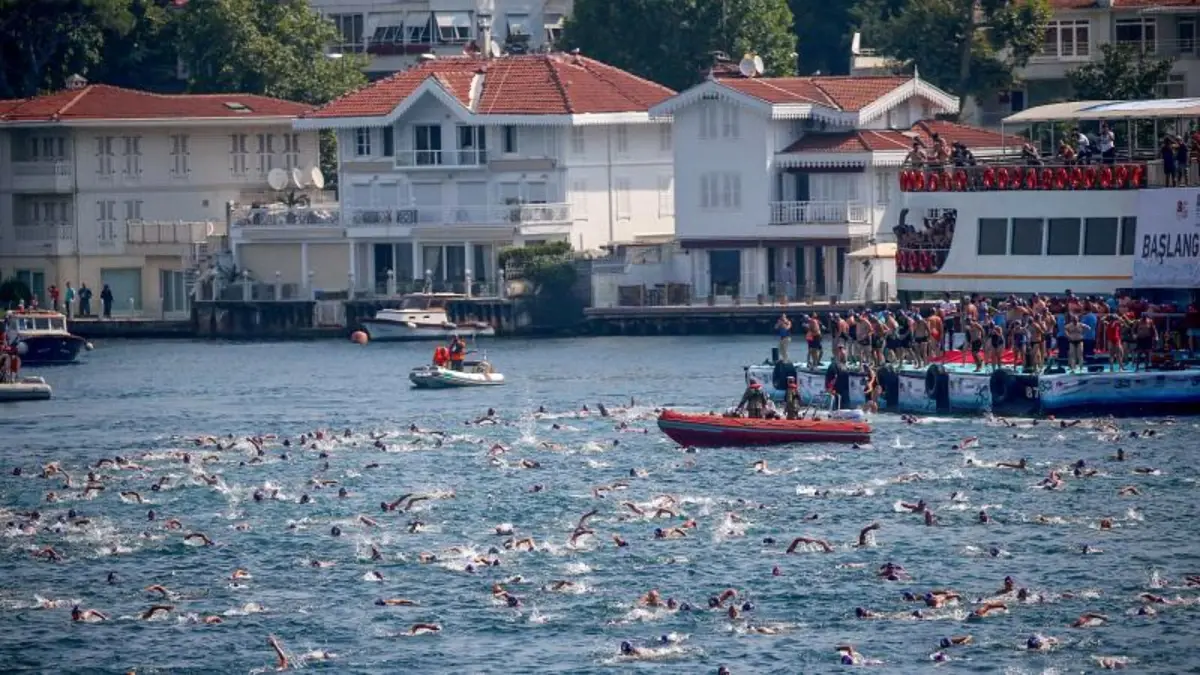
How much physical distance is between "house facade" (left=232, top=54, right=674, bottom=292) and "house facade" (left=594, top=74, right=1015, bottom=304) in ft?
15.4

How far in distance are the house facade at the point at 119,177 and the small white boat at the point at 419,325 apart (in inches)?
576

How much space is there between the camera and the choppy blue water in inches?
1873

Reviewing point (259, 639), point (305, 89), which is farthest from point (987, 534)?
point (305, 89)

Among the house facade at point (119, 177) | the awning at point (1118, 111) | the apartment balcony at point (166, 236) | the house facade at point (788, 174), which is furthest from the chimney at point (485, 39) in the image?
the awning at point (1118, 111)

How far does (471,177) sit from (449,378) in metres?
27.2

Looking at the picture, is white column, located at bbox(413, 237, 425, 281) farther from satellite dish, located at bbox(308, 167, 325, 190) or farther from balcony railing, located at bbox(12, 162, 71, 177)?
balcony railing, located at bbox(12, 162, 71, 177)

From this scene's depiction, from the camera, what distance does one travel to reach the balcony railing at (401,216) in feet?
373

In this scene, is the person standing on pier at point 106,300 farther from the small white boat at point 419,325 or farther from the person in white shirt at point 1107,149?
the person in white shirt at point 1107,149

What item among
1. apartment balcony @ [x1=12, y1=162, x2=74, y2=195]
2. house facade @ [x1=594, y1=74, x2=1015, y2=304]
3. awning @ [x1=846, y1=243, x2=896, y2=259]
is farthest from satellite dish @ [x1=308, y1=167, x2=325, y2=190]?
awning @ [x1=846, y1=243, x2=896, y2=259]

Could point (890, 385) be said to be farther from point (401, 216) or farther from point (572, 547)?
point (401, 216)

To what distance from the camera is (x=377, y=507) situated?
63469 mm

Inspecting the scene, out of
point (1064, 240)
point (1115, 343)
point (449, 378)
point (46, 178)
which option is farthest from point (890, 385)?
point (46, 178)

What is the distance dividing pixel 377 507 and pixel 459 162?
53746 millimetres

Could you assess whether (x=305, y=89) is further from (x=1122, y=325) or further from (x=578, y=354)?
(x=1122, y=325)
